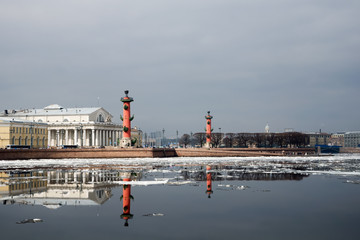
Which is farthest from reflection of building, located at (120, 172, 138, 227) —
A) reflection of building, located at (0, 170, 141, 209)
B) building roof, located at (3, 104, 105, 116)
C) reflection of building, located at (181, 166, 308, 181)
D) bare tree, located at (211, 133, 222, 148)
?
bare tree, located at (211, 133, 222, 148)

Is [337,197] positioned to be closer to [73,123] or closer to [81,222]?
[81,222]

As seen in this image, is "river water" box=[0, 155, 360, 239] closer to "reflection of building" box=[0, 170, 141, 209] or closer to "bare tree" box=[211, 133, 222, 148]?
"reflection of building" box=[0, 170, 141, 209]

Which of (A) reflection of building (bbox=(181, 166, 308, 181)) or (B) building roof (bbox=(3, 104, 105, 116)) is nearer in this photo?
(A) reflection of building (bbox=(181, 166, 308, 181))

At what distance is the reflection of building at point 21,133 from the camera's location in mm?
86250

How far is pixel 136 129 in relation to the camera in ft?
501

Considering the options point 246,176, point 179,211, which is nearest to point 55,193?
point 179,211

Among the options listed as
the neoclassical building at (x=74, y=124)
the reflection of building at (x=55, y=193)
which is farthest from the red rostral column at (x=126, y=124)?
the reflection of building at (x=55, y=193)

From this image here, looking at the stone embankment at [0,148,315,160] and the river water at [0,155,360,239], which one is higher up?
the stone embankment at [0,148,315,160]

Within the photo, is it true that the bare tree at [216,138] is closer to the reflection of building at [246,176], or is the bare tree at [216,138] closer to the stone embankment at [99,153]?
the stone embankment at [99,153]

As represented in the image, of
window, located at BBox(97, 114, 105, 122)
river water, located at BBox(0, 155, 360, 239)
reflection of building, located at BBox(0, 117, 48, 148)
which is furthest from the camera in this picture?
window, located at BBox(97, 114, 105, 122)

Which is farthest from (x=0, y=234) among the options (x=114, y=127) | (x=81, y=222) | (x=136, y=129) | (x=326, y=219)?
(x=136, y=129)

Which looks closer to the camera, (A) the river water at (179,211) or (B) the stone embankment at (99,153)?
(A) the river water at (179,211)

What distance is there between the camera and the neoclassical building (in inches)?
4422

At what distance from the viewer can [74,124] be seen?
112 m
